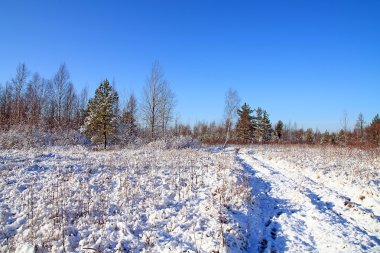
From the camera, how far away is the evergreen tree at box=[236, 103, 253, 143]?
51.6 meters

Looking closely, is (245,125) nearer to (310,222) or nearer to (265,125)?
(265,125)

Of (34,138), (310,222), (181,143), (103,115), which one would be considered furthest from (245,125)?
(310,222)

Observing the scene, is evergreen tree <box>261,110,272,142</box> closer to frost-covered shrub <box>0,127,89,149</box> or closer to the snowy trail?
frost-covered shrub <box>0,127,89,149</box>

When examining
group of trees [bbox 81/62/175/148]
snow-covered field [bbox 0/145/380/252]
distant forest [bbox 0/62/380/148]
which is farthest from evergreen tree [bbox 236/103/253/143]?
snow-covered field [bbox 0/145/380/252]

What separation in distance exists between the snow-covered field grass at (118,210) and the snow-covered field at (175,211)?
21 millimetres

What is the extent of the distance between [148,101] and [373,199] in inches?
1070

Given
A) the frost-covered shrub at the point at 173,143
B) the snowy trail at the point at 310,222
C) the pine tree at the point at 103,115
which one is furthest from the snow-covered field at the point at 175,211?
the pine tree at the point at 103,115

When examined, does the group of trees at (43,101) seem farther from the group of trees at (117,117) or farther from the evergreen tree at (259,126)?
the evergreen tree at (259,126)

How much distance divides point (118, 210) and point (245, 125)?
155 feet

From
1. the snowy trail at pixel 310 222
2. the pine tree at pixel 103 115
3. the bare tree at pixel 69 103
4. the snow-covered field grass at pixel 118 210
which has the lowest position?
the snowy trail at pixel 310 222

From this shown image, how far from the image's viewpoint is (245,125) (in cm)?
5175

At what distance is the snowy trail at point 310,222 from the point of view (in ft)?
17.1

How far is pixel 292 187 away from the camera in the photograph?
970cm

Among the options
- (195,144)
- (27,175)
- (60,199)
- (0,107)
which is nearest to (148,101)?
(195,144)
